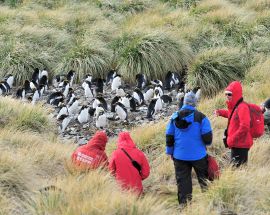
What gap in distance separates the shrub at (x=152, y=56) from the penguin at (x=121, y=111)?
225cm

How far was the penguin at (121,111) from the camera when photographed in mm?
11148

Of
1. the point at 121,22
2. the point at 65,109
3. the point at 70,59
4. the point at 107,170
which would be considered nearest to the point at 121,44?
the point at 70,59

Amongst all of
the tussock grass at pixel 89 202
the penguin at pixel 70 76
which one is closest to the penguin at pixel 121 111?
the penguin at pixel 70 76

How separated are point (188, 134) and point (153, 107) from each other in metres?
5.67

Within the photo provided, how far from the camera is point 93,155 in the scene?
650cm

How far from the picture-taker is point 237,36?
14.4 meters

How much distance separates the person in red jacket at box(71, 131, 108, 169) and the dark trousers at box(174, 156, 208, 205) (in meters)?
0.98

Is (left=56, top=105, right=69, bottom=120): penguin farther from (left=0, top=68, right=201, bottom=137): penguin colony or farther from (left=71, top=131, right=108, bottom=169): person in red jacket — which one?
(left=71, top=131, right=108, bottom=169): person in red jacket

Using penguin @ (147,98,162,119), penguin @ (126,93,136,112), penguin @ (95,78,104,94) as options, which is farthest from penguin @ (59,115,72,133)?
penguin @ (95,78,104,94)

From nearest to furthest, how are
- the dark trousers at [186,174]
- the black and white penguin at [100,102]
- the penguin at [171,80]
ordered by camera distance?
1. the dark trousers at [186,174]
2. the black and white penguin at [100,102]
3. the penguin at [171,80]

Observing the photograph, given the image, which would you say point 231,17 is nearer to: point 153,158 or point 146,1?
point 146,1

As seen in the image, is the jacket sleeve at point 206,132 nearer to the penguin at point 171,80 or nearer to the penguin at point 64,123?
Result: the penguin at point 64,123

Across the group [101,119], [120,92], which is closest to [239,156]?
[101,119]

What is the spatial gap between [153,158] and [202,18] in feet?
28.2
